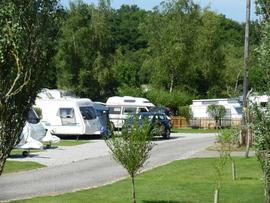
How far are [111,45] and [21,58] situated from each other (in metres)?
61.4

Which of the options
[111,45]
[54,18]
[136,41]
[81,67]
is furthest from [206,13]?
[54,18]

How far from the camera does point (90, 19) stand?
218 ft

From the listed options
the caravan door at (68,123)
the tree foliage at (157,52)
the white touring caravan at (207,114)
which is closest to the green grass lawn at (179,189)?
the caravan door at (68,123)

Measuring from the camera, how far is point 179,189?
48.8 ft

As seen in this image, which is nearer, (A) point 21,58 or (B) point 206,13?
(A) point 21,58

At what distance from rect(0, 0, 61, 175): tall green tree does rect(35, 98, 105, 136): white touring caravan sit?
28.7 metres

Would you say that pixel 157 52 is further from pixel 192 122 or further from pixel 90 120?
pixel 90 120

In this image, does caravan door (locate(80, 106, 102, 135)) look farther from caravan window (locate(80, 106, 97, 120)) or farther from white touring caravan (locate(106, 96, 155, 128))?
white touring caravan (locate(106, 96, 155, 128))

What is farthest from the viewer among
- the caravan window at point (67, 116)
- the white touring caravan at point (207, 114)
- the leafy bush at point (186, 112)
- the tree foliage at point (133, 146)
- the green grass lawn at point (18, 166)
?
the leafy bush at point (186, 112)

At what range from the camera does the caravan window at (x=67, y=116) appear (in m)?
37.4

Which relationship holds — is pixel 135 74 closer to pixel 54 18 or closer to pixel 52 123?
pixel 52 123

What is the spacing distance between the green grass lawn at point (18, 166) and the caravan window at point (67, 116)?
15309 millimetres

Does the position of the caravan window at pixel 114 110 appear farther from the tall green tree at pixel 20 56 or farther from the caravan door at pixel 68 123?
the tall green tree at pixel 20 56

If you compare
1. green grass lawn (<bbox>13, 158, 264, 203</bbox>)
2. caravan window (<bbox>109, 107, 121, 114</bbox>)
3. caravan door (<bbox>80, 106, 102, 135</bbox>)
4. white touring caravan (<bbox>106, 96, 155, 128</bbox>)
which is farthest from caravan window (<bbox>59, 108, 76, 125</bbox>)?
green grass lawn (<bbox>13, 158, 264, 203</bbox>)
